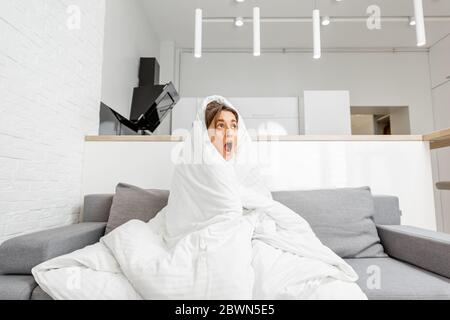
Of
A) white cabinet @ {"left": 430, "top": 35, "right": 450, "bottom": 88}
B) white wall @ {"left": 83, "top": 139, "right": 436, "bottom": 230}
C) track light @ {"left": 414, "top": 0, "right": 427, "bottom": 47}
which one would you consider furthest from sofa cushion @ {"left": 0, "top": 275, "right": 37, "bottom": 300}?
white cabinet @ {"left": 430, "top": 35, "right": 450, "bottom": 88}

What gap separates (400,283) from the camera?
96 cm

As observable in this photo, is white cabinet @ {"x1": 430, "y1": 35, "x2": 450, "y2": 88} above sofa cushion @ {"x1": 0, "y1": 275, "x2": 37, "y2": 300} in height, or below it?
above

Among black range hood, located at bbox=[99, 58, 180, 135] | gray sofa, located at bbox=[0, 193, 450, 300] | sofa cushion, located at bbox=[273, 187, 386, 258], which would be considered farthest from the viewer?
black range hood, located at bbox=[99, 58, 180, 135]

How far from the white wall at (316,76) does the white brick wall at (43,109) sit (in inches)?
98.7

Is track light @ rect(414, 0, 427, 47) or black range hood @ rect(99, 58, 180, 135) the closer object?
track light @ rect(414, 0, 427, 47)

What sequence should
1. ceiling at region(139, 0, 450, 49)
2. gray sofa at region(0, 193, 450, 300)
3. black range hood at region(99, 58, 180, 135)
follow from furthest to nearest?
ceiling at region(139, 0, 450, 49) → black range hood at region(99, 58, 180, 135) → gray sofa at region(0, 193, 450, 300)

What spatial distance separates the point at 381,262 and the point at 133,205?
3.79 ft

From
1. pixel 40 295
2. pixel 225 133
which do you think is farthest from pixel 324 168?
pixel 40 295

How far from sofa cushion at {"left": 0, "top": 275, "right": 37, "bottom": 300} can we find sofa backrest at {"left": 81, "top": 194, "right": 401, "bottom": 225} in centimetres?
57

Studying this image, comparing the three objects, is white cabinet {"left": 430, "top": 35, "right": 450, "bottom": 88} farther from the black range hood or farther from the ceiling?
the black range hood

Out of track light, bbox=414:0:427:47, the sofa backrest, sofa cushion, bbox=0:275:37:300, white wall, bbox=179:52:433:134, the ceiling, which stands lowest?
sofa cushion, bbox=0:275:37:300

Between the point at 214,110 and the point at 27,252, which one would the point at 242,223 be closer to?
the point at 214,110

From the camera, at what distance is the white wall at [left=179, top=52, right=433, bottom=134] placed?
13.5 ft

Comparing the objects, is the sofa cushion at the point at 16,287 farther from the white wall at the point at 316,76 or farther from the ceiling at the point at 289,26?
the white wall at the point at 316,76
